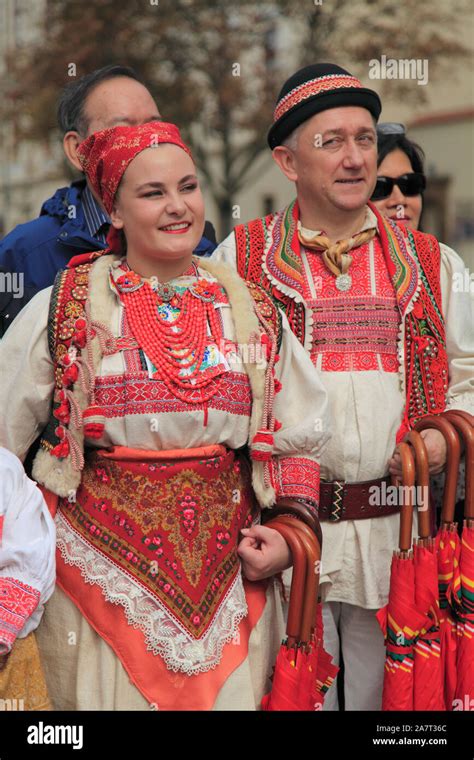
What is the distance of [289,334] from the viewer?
3076mm

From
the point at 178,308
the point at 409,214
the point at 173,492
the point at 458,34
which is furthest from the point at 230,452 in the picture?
the point at 458,34

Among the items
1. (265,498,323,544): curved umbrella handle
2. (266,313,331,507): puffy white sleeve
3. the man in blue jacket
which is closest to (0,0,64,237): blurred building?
the man in blue jacket

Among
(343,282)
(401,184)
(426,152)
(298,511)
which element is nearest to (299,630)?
(298,511)

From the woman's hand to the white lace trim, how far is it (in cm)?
17

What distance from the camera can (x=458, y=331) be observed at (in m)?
3.54

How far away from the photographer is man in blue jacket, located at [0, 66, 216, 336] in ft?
12.1

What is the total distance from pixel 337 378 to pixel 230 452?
588mm

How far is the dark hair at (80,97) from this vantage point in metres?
3.85

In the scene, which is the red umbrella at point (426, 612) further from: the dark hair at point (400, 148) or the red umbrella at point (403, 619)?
the dark hair at point (400, 148)

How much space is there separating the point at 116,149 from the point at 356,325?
972 mm

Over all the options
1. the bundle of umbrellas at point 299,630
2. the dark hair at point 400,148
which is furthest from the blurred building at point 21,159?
the bundle of umbrellas at point 299,630

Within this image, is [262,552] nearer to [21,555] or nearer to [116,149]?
[21,555]

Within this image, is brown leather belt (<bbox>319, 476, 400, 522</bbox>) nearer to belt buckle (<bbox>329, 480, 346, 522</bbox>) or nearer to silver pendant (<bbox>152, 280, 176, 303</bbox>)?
belt buckle (<bbox>329, 480, 346, 522</bbox>)
